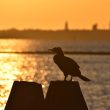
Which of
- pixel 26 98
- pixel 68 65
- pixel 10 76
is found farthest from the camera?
pixel 10 76

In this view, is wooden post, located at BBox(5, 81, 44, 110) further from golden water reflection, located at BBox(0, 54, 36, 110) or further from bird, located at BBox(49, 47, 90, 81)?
golden water reflection, located at BBox(0, 54, 36, 110)

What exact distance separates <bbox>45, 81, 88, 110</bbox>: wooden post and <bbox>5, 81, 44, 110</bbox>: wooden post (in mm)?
214

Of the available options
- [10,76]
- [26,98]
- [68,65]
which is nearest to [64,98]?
[26,98]

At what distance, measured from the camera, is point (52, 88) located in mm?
13078

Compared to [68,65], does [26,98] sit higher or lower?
lower

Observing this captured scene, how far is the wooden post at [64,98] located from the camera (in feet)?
42.1

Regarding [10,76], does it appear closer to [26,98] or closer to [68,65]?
[68,65]

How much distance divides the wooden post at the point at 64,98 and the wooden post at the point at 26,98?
0.21 m

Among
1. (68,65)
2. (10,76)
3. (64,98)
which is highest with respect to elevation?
(68,65)

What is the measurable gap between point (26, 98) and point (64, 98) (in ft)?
2.79

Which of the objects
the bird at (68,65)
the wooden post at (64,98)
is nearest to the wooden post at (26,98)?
the wooden post at (64,98)

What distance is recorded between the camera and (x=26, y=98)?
504 inches

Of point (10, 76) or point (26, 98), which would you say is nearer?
point (26, 98)

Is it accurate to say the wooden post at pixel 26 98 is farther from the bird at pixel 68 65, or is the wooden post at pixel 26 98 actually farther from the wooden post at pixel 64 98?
the bird at pixel 68 65
